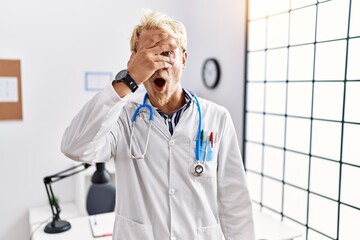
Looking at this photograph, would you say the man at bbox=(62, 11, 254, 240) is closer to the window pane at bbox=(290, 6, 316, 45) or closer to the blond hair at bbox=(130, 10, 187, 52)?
the blond hair at bbox=(130, 10, 187, 52)

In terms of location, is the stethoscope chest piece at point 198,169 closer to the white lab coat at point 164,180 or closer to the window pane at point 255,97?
the white lab coat at point 164,180

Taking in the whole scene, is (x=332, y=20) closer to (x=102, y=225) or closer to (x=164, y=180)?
(x=164, y=180)

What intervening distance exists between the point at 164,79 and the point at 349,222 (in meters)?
1.55


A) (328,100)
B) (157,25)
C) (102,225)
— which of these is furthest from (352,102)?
(102,225)

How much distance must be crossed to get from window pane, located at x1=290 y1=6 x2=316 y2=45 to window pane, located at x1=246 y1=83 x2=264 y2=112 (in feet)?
1.53

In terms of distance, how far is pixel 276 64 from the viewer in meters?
2.42

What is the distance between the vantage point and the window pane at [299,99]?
215 cm

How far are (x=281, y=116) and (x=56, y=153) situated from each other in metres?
1.96

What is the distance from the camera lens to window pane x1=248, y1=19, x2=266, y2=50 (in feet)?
8.31

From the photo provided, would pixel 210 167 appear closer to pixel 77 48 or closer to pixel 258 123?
pixel 258 123

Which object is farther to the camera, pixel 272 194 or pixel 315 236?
pixel 272 194

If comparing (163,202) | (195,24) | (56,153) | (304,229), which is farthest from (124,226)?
(195,24)

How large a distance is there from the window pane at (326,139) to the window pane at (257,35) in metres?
0.82

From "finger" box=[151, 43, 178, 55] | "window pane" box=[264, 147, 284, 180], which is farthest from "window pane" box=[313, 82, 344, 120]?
"finger" box=[151, 43, 178, 55]
